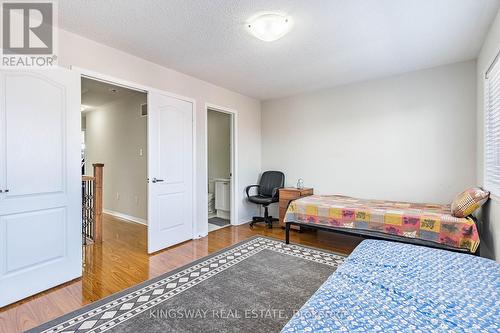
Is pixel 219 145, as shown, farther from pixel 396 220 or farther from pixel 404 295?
pixel 404 295

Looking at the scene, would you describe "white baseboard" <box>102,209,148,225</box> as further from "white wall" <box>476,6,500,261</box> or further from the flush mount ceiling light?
"white wall" <box>476,6,500,261</box>

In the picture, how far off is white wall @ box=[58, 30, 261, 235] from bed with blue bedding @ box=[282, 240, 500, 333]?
9.31 feet

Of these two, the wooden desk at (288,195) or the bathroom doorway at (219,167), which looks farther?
the bathroom doorway at (219,167)

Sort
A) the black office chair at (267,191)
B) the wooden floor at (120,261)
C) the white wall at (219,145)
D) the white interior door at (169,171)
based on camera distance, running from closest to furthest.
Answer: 1. the wooden floor at (120,261)
2. the white interior door at (169,171)
3. the black office chair at (267,191)
4. the white wall at (219,145)

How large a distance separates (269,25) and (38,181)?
2.53 metres

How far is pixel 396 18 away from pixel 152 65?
2.78 m

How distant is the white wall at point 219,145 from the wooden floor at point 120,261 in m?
1.48

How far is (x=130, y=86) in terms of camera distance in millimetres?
2988

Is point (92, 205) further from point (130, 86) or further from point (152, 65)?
point (152, 65)

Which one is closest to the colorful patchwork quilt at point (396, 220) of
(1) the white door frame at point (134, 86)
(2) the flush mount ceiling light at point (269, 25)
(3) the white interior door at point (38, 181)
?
(1) the white door frame at point (134, 86)

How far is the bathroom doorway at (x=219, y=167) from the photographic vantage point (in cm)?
516

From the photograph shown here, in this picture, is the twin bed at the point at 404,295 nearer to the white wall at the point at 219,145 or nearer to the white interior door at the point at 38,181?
the white interior door at the point at 38,181

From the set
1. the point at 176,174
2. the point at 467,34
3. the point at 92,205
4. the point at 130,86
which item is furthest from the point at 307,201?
the point at 92,205

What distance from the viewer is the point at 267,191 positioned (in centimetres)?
487
